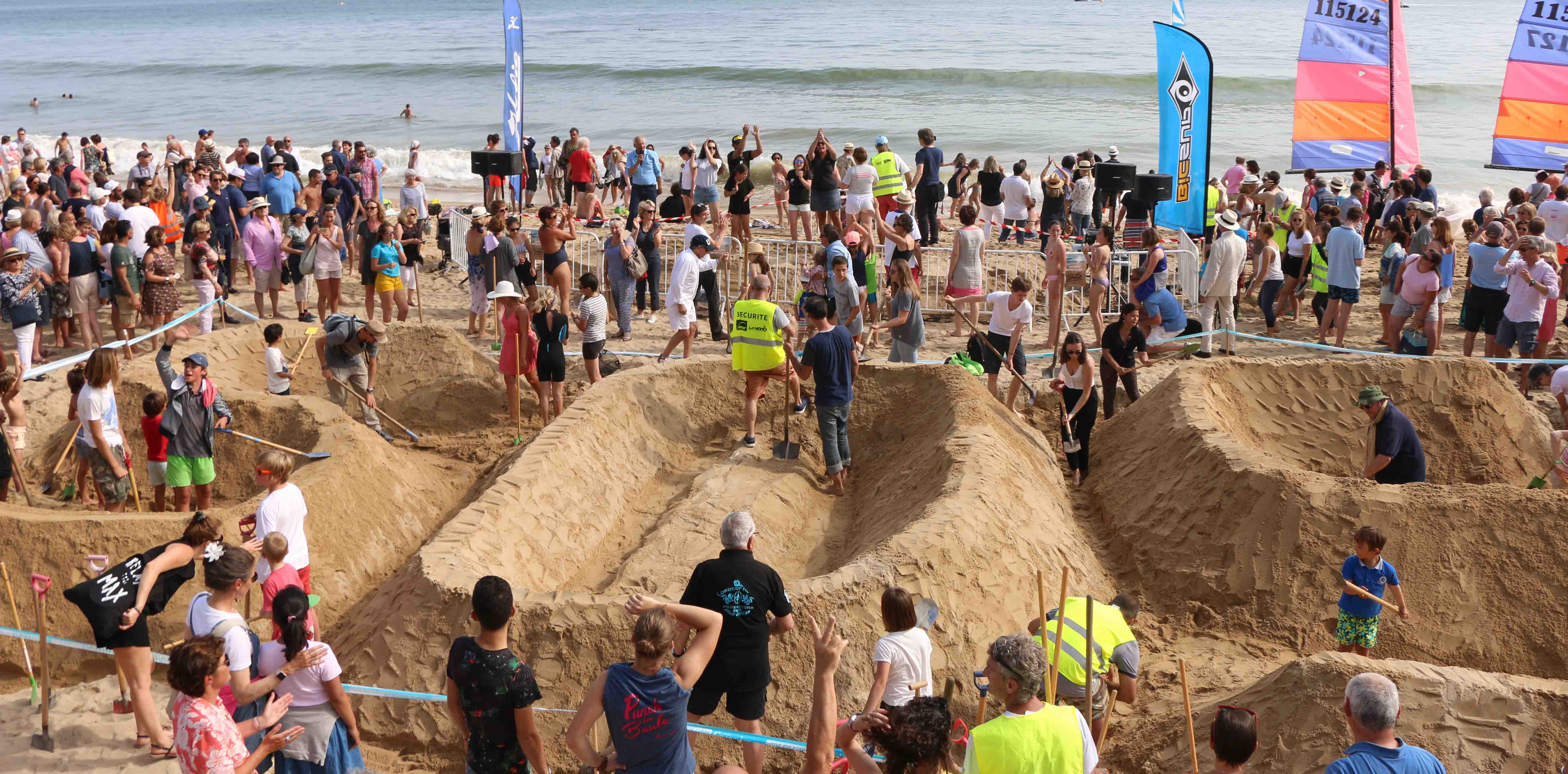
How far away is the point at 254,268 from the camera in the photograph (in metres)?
15.6

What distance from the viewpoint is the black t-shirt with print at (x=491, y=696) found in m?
5.52

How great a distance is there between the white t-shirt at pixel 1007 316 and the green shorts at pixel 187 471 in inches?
277

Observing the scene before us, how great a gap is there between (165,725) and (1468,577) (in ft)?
27.8

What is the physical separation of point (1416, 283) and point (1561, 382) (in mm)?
2624

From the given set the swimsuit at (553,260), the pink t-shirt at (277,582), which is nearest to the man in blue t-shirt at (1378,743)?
the pink t-shirt at (277,582)

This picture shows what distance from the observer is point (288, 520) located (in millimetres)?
7930

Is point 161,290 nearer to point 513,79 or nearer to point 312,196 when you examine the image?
point 312,196

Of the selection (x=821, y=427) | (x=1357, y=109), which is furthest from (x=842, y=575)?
(x=1357, y=109)

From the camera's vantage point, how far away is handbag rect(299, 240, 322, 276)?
14.9 metres

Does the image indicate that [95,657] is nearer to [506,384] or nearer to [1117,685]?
[506,384]

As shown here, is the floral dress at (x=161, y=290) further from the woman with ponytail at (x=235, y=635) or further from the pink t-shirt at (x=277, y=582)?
the woman with ponytail at (x=235, y=635)

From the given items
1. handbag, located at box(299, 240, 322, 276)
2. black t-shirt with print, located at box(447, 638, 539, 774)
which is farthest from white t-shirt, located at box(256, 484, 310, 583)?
handbag, located at box(299, 240, 322, 276)

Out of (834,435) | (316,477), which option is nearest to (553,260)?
(316,477)

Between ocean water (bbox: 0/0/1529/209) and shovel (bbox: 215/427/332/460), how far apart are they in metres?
23.6
